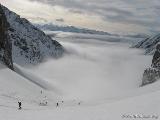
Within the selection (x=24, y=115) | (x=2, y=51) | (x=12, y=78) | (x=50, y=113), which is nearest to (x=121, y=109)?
(x=50, y=113)

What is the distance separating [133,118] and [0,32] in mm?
92440

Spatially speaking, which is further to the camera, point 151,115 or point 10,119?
point 10,119

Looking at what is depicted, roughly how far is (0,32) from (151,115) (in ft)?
306

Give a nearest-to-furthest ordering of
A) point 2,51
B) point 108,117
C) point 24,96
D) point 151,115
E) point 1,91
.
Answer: point 151,115 → point 108,117 → point 1,91 → point 24,96 → point 2,51

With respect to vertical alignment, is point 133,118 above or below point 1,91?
above

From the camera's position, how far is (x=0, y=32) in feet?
392

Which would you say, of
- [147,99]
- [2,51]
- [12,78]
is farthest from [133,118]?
Answer: [2,51]

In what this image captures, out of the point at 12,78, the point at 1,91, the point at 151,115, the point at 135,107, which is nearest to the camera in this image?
the point at 151,115

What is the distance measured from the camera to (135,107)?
1507 inches

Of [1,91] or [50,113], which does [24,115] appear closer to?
[50,113]

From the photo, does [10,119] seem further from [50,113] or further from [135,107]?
[135,107]

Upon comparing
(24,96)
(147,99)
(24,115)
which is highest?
(147,99)

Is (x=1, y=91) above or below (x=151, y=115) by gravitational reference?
below

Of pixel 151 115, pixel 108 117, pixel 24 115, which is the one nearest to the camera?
pixel 151 115
